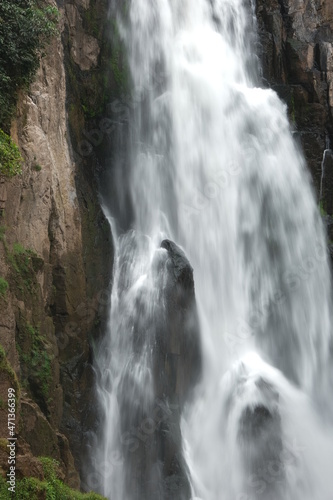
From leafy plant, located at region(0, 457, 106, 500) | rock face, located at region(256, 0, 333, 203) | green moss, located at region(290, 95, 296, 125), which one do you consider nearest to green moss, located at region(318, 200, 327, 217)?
rock face, located at region(256, 0, 333, 203)

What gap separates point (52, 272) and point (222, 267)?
20.7 ft

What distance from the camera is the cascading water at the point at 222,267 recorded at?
1220cm

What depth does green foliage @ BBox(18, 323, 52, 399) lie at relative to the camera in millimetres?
9477

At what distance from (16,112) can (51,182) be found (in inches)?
69.2

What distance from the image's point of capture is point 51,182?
38.5 feet

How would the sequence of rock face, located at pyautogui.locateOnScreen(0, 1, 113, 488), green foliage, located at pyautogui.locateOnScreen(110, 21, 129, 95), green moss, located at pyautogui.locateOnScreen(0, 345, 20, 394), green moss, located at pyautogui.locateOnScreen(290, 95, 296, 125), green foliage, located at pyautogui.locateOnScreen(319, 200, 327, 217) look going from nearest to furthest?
green moss, located at pyautogui.locateOnScreen(0, 345, 20, 394) < rock face, located at pyautogui.locateOnScreen(0, 1, 113, 488) < green foliage, located at pyautogui.locateOnScreen(110, 21, 129, 95) < green foliage, located at pyautogui.locateOnScreen(319, 200, 327, 217) < green moss, located at pyautogui.locateOnScreen(290, 95, 296, 125)

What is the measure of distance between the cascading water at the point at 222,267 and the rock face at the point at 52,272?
0.84 meters

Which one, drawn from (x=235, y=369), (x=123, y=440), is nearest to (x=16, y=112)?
(x=123, y=440)

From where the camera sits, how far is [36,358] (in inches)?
381

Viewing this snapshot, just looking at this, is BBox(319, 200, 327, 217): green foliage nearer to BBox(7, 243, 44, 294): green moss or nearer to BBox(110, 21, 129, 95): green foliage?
BBox(110, 21, 129, 95): green foliage

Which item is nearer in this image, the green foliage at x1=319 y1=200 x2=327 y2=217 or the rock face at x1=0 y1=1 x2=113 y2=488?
the rock face at x1=0 y1=1 x2=113 y2=488

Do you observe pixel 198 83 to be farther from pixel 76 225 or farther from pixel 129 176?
pixel 76 225

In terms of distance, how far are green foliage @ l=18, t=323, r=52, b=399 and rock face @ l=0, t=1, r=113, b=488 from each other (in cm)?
2

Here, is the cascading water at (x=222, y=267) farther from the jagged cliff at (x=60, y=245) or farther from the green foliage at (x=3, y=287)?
the green foliage at (x=3, y=287)
